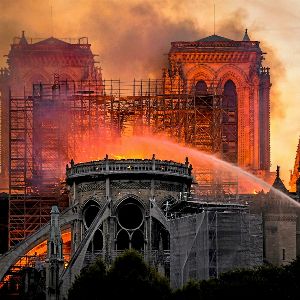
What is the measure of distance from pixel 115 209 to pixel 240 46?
1970 inches

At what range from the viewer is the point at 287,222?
13375 cm

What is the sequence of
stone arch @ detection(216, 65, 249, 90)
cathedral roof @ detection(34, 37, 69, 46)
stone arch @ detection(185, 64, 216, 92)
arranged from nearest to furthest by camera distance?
stone arch @ detection(185, 64, 216, 92)
stone arch @ detection(216, 65, 249, 90)
cathedral roof @ detection(34, 37, 69, 46)

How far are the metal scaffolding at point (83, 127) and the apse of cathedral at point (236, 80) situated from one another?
13.7 metres

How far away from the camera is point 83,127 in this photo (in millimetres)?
149375

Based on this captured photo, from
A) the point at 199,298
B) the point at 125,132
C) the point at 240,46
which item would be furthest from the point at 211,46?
the point at 199,298

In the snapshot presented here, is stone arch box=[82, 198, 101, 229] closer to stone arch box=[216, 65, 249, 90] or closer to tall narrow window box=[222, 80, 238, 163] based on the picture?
tall narrow window box=[222, 80, 238, 163]

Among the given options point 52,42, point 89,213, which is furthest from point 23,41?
point 89,213

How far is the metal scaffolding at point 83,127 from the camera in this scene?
143 m

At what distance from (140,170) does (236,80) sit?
48.2 m

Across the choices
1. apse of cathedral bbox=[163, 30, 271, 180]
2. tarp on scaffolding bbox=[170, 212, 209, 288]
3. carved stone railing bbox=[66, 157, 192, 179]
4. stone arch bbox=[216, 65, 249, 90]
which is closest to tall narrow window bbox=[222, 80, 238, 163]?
apse of cathedral bbox=[163, 30, 271, 180]

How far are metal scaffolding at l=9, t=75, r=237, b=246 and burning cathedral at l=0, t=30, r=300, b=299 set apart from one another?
0.16m

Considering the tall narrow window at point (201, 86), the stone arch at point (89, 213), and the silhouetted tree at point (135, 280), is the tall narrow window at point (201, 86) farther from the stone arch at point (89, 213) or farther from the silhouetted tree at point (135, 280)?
the silhouetted tree at point (135, 280)

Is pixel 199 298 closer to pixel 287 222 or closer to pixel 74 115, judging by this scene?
pixel 287 222

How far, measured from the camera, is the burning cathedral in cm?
11112
